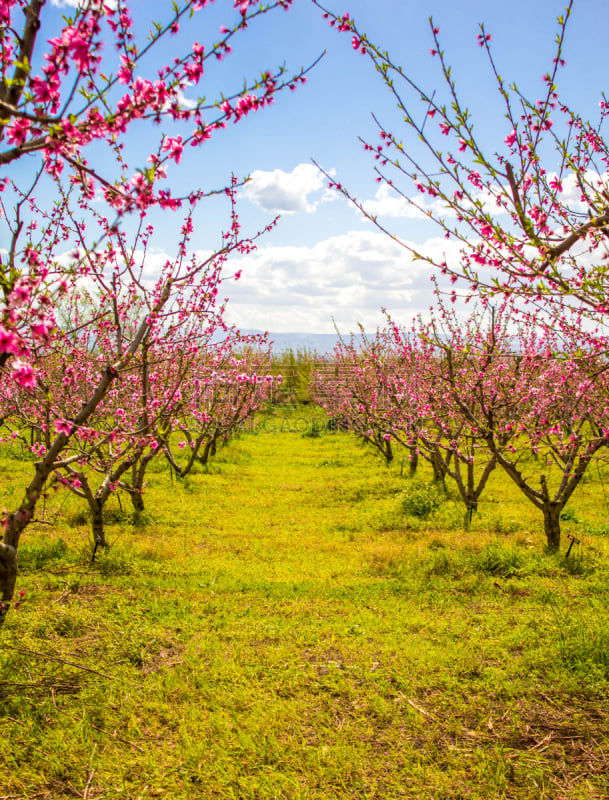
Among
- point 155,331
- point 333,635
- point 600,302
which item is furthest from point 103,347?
point 600,302

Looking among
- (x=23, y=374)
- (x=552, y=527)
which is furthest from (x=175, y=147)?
(x=552, y=527)

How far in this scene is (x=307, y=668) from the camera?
186 inches

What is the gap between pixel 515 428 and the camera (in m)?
7.60

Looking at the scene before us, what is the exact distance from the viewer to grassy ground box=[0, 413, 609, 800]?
3.48 meters

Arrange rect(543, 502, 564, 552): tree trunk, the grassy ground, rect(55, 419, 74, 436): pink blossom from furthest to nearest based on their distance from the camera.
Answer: rect(543, 502, 564, 552): tree trunk, the grassy ground, rect(55, 419, 74, 436): pink blossom

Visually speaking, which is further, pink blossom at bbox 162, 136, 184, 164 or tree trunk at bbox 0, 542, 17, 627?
tree trunk at bbox 0, 542, 17, 627

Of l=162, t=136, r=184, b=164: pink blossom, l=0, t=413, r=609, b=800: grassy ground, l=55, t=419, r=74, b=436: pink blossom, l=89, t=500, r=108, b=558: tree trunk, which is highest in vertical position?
l=162, t=136, r=184, b=164: pink blossom

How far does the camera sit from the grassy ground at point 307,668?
3482 mm

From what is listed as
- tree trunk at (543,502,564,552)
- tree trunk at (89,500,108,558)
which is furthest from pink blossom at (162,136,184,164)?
tree trunk at (543,502,564,552)

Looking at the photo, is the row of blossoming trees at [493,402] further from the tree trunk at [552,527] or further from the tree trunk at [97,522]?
the tree trunk at [97,522]

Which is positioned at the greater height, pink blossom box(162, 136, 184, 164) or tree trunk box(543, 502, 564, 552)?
pink blossom box(162, 136, 184, 164)

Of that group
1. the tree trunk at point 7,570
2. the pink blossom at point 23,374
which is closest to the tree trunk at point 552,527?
the tree trunk at point 7,570

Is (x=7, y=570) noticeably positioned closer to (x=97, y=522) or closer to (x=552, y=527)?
(x=97, y=522)

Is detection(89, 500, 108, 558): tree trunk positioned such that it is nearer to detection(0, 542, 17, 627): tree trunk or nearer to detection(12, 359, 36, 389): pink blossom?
detection(0, 542, 17, 627): tree trunk
